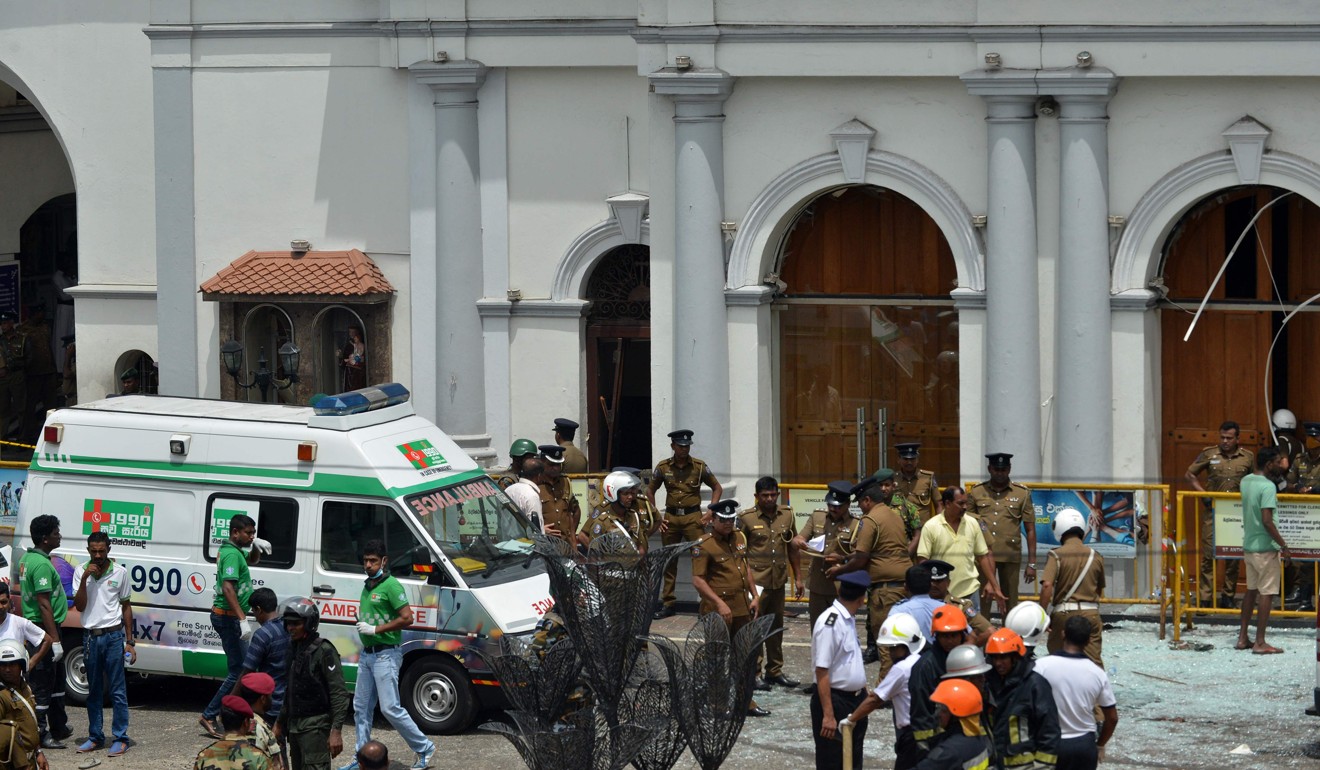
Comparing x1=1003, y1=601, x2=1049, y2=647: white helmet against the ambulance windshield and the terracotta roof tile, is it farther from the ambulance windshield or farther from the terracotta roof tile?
the terracotta roof tile

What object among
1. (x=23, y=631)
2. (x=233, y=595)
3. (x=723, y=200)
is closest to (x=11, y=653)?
(x=23, y=631)

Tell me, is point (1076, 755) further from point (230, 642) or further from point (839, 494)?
point (230, 642)

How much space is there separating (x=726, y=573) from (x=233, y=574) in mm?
3529

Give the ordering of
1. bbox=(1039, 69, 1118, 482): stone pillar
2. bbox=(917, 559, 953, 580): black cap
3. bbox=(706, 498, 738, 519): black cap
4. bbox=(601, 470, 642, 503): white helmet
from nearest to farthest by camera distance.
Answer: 1. bbox=(917, 559, 953, 580): black cap
2. bbox=(706, 498, 738, 519): black cap
3. bbox=(601, 470, 642, 503): white helmet
4. bbox=(1039, 69, 1118, 482): stone pillar

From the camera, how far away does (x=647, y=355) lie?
22.2m

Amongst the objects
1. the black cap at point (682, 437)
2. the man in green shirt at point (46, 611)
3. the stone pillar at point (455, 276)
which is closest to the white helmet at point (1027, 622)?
the black cap at point (682, 437)

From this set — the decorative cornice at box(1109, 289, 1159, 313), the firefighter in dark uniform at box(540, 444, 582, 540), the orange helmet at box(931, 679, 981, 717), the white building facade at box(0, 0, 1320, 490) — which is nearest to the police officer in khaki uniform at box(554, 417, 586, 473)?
the white building facade at box(0, 0, 1320, 490)

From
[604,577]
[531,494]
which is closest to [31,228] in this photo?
[531,494]

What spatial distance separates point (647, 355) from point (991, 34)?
5.51 m

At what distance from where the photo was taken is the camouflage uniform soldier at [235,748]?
1085 centimetres

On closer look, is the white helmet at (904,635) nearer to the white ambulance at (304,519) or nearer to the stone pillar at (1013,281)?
the white ambulance at (304,519)

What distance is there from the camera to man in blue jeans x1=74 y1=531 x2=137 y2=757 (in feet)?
48.3

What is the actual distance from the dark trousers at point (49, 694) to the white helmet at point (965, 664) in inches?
264

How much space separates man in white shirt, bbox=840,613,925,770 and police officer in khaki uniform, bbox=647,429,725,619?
6.09 metres
